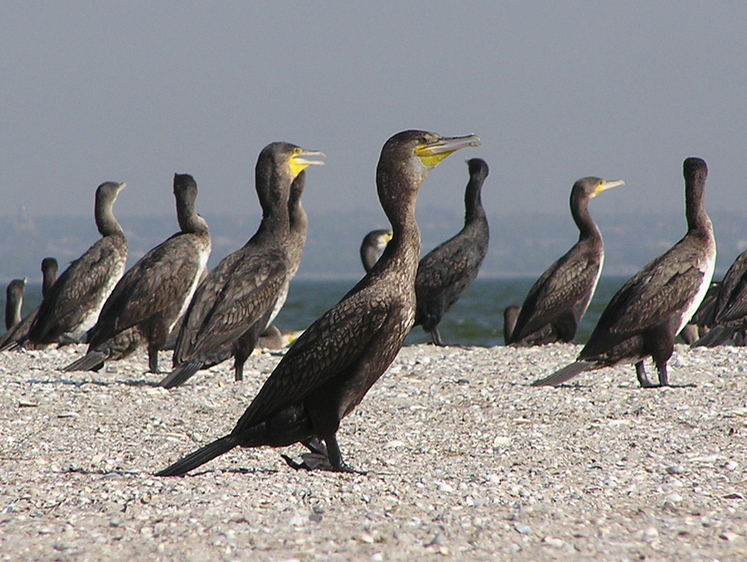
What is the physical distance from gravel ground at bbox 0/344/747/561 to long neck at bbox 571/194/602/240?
10.3 ft

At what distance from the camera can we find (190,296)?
10391mm

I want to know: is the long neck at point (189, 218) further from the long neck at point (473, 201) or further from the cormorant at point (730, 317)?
the cormorant at point (730, 317)

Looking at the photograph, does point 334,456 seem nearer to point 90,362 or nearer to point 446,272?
point 90,362

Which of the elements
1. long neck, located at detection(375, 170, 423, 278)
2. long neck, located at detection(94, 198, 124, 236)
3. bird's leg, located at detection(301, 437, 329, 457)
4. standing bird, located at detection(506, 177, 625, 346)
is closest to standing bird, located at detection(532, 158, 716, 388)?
standing bird, located at detection(506, 177, 625, 346)

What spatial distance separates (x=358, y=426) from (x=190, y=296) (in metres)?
3.24

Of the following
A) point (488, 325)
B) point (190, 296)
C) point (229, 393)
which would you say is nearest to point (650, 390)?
point (229, 393)

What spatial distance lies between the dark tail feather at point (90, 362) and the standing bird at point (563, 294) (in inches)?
203

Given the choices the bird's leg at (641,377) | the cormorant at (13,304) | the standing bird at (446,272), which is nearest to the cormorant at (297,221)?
the standing bird at (446,272)

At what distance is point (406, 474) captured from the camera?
236 inches

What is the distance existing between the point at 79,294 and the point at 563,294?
5788mm

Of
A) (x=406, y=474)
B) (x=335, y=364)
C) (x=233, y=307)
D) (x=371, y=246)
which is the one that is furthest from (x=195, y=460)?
(x=371, y=246)

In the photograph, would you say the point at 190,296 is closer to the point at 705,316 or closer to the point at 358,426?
the point at 358,426

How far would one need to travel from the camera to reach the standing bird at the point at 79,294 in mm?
12367

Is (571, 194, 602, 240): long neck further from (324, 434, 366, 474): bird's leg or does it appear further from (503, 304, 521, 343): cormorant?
(324, 434, 366, 474): bird's leg
